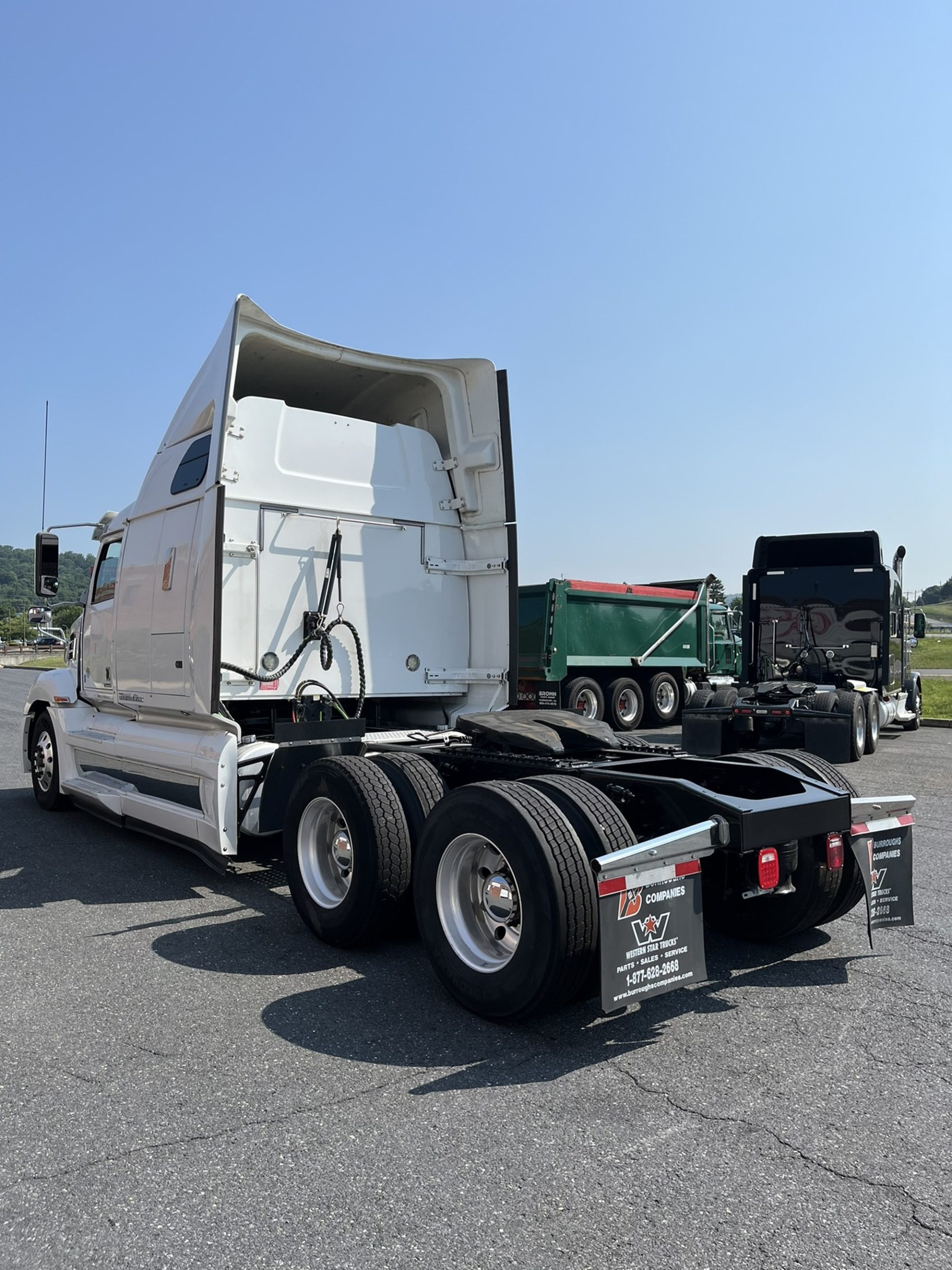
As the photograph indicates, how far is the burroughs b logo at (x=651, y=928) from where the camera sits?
354 cm

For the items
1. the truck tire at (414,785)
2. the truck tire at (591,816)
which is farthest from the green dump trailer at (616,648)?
the truck tire at (591,816)

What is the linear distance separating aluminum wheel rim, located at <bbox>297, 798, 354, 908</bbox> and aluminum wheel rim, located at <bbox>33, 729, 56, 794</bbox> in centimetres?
425

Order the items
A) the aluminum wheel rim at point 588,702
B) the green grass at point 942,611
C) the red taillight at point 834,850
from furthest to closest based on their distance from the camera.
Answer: the green grass at point 942,611
the aluminum wheel rim at point 588,702
the red taillight at point 834,850

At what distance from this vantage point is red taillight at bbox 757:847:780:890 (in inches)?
155

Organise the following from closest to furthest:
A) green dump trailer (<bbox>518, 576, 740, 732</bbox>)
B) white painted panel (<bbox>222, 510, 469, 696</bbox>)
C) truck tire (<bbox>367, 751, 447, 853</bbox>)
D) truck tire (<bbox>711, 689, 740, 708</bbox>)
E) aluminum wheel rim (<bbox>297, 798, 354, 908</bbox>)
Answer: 1. truck tire (<bbox>367, 751, 447, 853</bbox>)
2. aluminum wheel rim (<bbox>297, 798, 354, 908</bbox>)
3. white painted panel (<bbox>222, 510, 469, 696</bbox>)
4. truck tire (<bbox>711, 689, 740, 708</bbox>)
5. green dump trailer (<bbox>518, 576, 740, 732</bbox>)

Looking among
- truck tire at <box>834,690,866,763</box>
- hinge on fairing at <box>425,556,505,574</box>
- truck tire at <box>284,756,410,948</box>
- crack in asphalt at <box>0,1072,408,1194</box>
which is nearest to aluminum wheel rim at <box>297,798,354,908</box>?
truck tire at <box>284,756,410,948</box>

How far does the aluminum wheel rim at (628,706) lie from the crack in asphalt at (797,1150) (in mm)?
13670

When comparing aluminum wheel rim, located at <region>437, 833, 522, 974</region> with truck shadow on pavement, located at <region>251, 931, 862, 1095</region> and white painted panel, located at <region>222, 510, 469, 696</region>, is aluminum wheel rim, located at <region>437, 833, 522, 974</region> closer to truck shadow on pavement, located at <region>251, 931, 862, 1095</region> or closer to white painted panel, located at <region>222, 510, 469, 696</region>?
truck shadow on pavement, located at <region>251, 931, 862, 1095</region>

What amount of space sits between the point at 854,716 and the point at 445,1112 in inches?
401

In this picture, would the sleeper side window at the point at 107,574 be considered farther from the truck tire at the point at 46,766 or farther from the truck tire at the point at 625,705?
the truck tire at the point at 625,705

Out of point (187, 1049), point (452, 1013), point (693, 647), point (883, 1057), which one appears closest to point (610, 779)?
point (452, 1013)

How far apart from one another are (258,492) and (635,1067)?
4.25m

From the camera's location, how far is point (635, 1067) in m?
3.51

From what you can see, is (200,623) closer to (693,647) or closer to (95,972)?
(95,972)
